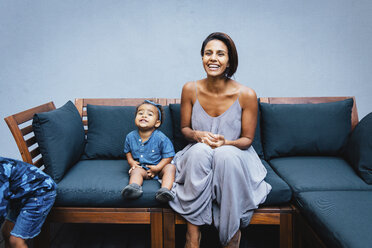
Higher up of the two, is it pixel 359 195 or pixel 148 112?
pixel 148 112

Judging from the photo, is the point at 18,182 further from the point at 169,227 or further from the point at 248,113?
the point at 248,113

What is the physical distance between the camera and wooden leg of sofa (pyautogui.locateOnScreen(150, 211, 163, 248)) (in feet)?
5.30

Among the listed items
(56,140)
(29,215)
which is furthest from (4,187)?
(56,140)

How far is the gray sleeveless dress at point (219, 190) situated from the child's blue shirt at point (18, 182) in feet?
2.18

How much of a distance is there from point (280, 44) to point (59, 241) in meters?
2.24

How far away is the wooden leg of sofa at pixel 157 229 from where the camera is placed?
63.6 inches

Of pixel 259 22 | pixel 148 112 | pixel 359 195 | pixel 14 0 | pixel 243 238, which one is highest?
pixel 14 0

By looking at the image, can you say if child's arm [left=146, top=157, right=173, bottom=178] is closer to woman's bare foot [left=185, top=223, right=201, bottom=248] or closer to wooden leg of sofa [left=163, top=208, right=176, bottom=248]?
wooden leg of sofa [left=163, top=208, right=176, bottom=248]

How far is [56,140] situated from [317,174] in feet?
5.10

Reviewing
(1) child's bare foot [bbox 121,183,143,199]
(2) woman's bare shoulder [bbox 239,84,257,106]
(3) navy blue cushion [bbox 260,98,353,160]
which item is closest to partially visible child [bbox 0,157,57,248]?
(1) child's bare foot [bbox 121,183,143,199]

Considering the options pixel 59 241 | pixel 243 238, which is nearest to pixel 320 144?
pixel 243 238

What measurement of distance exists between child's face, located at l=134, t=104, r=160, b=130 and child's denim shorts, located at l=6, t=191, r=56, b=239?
645 mm

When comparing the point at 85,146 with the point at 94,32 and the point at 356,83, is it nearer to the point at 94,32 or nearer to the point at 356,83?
the point at 94,32

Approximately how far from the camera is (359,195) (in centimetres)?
148
